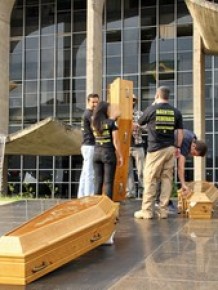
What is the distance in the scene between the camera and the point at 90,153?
9000 mm

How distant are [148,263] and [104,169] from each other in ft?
10.9

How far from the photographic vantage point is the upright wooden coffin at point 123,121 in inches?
387

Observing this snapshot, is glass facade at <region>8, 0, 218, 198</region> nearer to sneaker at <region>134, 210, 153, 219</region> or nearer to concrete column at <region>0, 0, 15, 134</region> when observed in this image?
concrete column at <region>0, 0, 15, 134</region>

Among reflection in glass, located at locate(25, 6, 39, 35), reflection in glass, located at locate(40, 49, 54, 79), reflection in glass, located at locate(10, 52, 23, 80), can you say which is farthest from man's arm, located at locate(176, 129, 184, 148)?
reflection in glass, located at locate(25, 6, 39, 35)

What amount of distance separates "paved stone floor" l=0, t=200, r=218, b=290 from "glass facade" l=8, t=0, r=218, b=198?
76.0 ft

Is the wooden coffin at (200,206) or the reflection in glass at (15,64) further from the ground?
the reflection in glass at (15,64)

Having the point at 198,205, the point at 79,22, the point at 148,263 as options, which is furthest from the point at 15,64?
the point at 148,263

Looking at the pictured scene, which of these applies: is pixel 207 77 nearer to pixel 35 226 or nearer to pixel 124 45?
pixel 124 45

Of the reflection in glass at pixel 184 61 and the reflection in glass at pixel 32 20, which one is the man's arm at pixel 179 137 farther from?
the reflection in glass at pixel 32 20

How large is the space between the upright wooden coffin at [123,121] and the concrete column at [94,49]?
1519 centimetres

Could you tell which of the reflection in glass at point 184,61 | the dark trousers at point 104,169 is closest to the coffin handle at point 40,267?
the dark trousers at point 104,169

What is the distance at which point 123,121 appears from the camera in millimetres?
9930

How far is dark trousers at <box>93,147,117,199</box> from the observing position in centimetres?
743

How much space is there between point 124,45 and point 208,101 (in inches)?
237
